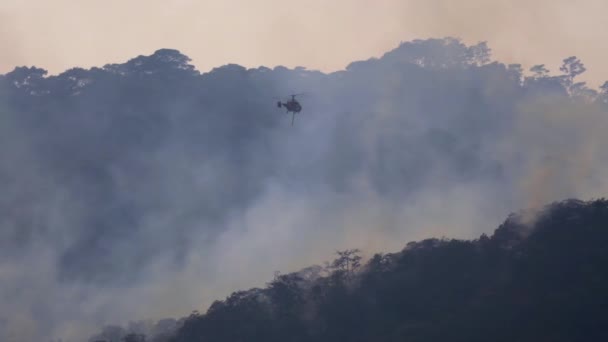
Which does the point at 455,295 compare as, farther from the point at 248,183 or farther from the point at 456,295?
the point at 248,183

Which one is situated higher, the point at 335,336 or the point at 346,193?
the point at 346,193

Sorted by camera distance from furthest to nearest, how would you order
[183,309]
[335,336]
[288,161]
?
[288,161]
[183,309]
[335,336]

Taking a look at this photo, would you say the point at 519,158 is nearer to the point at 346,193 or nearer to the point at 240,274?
the point at 346,193

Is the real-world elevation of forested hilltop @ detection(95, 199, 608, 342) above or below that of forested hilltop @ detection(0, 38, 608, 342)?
below

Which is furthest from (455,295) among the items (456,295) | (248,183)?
(248,183)

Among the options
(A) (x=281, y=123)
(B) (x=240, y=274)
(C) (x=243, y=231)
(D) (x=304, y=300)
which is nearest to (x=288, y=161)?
(A) (x=281, y=123)
